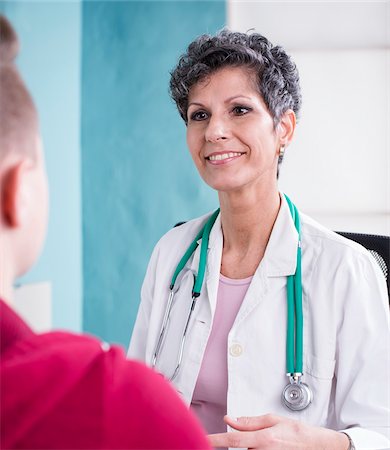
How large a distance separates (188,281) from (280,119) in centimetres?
42

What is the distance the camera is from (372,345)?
1256mm

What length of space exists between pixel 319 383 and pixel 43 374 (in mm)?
874

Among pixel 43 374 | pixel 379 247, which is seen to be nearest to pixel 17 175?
pixel 43 374

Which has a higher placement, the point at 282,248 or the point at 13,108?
the point at 13,108

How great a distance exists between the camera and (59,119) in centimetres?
289

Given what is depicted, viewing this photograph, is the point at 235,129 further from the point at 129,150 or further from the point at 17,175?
the point at 129,150

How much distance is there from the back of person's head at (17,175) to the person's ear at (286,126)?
1003 millimetres

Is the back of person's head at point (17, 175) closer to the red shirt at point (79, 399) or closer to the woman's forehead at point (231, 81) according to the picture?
the red shirt at point (79, 399)

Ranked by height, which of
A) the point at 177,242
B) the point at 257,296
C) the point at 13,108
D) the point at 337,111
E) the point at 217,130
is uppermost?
the point at 337,111

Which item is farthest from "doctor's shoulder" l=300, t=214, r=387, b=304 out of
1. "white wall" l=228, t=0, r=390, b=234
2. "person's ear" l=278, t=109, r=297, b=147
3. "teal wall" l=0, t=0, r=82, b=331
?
"teal wall" l=0, t=0, r=82, b=331

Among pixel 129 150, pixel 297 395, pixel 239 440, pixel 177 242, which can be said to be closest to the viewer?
pixel 239 440

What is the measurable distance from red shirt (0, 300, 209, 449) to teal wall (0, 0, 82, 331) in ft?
7.63

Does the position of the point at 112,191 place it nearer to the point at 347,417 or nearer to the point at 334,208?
the point at 334,208

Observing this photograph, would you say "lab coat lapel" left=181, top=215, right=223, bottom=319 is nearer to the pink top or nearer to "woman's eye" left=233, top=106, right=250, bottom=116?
the pink top
